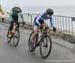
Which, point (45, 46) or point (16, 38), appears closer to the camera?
point (45, 46)

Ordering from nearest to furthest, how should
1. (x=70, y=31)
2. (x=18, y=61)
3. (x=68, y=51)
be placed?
→ (x=18, y=61) → (x=68, y=51) → (x=70, y=31)

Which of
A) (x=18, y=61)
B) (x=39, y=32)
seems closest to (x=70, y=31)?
(x=39, y=32)

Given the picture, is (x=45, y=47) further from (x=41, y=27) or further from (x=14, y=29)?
(x=14, y=29)

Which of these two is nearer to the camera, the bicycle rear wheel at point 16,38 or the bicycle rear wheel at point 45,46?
the bicycle rear wheel at point 45,46

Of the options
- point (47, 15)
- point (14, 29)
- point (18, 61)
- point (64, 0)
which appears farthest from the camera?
point (64, 0)

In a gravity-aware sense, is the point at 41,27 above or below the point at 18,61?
above

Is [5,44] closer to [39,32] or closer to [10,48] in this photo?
[10,48]

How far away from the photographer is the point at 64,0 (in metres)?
129

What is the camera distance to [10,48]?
50.6 feet

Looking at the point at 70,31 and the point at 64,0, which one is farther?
the point at 64,0

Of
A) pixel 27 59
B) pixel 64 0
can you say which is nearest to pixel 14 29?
pixel 27 59

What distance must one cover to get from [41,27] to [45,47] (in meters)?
0.88

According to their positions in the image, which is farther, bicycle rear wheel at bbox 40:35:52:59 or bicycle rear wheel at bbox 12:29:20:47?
bicycle rear wheel at bbox 12:29:20:47

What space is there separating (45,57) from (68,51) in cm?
179
